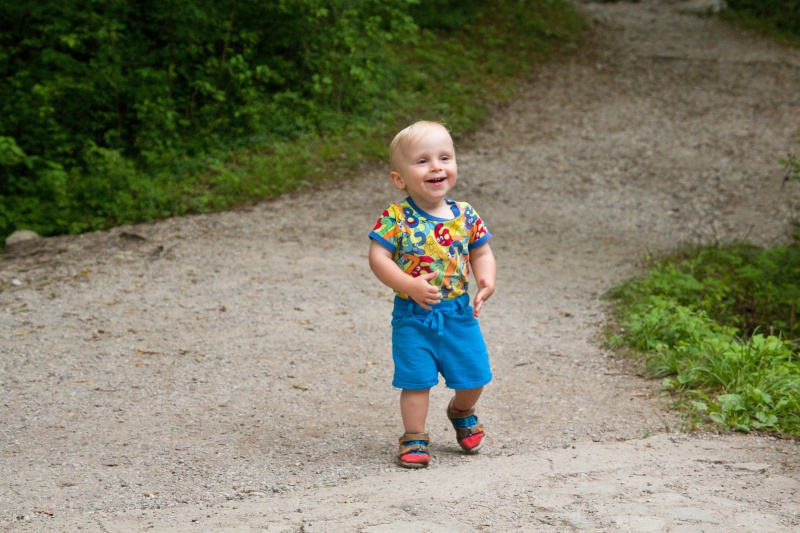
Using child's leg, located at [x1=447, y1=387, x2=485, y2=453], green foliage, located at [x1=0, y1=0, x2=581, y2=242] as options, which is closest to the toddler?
child's leg, located at [x1=447, y1=387, x2=485, y2=453]

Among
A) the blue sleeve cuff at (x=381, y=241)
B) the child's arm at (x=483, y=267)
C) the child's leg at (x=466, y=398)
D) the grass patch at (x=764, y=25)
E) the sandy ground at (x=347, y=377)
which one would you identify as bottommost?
the sandy ground at (x=347, y=377)

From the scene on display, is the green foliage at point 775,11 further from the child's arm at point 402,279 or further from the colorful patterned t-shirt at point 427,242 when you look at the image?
the child's arm at point 402,279

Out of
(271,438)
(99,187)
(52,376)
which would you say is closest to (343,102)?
(99,187)

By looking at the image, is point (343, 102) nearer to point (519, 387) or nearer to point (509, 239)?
point (509, 239)

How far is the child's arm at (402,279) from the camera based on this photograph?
11.4ft

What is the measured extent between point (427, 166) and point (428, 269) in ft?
1.40

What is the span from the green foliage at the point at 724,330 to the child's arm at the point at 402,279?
5.53ft

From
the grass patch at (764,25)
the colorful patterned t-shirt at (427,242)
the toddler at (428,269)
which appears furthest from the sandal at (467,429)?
the grass patch at (764,25)

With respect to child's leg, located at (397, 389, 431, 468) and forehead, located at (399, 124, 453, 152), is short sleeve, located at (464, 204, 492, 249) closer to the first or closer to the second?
forehead, located at (399, 124, 453, 152)

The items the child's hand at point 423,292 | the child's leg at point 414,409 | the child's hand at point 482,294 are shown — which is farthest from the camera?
the child's leg at point 414,409

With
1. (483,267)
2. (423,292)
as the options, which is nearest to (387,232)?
(423,292)

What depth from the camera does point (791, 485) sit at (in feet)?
11.1

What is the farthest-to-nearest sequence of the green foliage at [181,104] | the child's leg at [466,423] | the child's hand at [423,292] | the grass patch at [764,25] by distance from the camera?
1. the grass patch at [764,25]
2. the green foliage at [181,104]
3. the child's leg at [466,423]
4. the child's hand at [423,292]

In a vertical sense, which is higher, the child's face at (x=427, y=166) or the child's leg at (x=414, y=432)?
the child's face at (x=427, y=166)
